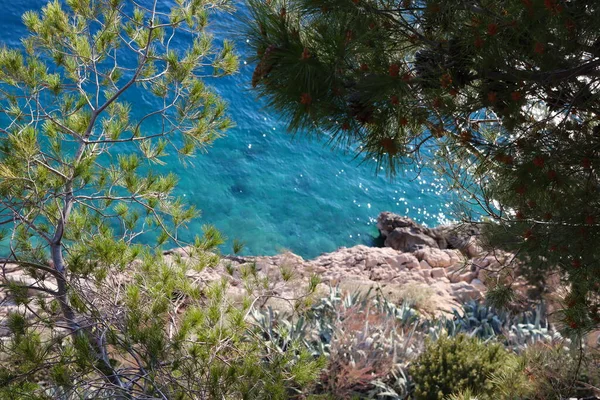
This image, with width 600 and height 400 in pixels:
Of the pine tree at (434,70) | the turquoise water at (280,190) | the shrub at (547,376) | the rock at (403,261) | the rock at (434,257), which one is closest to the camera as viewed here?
the pine tree at (434,70)

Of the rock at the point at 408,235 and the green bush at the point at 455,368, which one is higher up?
the rock at the point at 408,235

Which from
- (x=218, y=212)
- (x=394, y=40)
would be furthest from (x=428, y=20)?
(x=218, y=212)

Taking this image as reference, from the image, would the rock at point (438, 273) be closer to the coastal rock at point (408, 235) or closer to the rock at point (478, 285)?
the rock at point (478, 285)

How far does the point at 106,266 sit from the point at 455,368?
262cm

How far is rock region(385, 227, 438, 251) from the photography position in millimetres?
10219

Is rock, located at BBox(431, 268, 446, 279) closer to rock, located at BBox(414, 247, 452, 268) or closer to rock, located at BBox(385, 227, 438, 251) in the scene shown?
rock, located at BBox(414, 247, 452, 268)

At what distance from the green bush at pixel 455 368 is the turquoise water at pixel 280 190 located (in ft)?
18.4

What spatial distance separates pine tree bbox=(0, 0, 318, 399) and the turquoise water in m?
5.95

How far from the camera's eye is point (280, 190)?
473 inches

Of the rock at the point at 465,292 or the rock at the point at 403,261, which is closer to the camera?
the rock at the point at 465,292

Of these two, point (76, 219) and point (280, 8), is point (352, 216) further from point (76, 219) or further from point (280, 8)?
point (280, 8)

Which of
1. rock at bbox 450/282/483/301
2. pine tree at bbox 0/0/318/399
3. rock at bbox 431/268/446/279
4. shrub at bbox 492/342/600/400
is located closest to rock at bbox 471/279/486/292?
rock at bbox 450/282/483/301

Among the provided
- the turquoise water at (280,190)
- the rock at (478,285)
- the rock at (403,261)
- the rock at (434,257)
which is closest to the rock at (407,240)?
the turquoise water at (280,190)

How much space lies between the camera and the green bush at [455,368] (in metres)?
4.11
